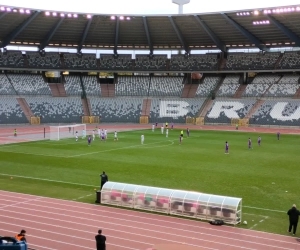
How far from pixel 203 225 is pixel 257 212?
115 inches

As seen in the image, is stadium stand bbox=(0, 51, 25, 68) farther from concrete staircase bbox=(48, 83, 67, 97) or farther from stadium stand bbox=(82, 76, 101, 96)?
stadium stand bbox=(82, 76, 101, 96)

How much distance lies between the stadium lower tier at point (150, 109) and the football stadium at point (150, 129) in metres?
0.22

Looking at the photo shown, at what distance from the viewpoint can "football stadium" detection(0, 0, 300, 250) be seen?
15.1 m

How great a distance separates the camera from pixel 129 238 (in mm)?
13570

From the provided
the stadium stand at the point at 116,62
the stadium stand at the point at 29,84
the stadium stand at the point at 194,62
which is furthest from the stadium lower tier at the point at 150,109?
the stadium stand at the point at 116,62

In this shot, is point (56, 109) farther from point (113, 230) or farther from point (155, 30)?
point (113, 230)

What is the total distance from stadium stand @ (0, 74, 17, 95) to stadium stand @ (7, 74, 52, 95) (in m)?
0.81

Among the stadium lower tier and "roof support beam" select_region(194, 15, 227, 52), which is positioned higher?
"roof support beam" select_region(194, 15, 227, 52)

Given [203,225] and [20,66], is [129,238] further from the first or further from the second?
[20,66]

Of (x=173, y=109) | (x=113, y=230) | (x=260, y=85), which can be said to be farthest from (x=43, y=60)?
(x=113, y=230)

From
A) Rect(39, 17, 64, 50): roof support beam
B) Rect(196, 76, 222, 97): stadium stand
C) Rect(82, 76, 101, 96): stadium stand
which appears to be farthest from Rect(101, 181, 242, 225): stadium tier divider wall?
Rect(196, 76, 222, 97): stadium stand

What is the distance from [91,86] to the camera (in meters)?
72.8

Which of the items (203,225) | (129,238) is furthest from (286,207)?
(129,238)

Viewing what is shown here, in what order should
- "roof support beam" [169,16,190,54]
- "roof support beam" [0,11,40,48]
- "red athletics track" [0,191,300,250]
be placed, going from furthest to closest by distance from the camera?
"roof support beam" [169,16,190,54], "roof support beam" [0,11,40,48], "red athletics track" [0,191,300,250]
